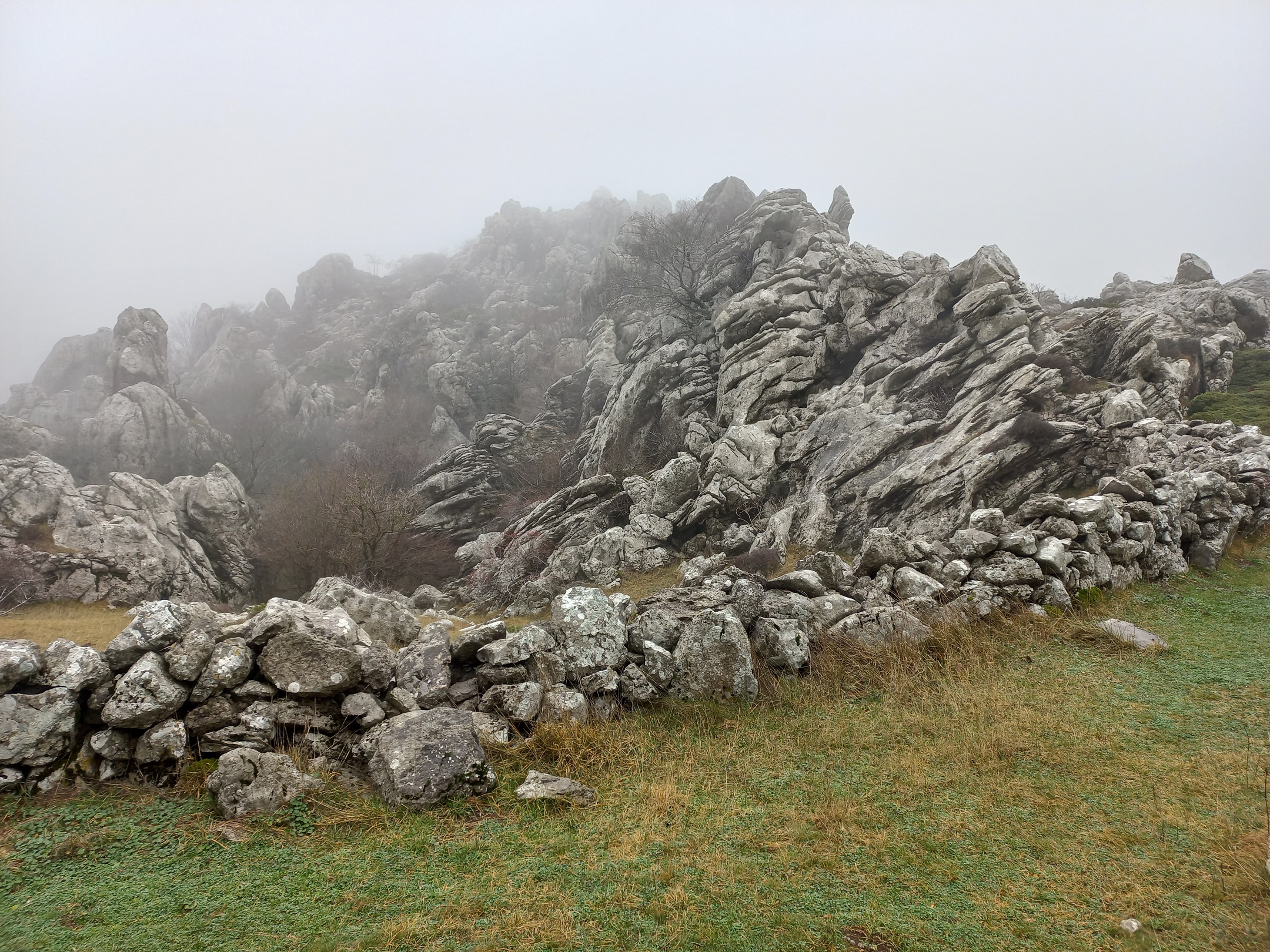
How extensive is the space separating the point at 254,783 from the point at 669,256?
55553 millimetres

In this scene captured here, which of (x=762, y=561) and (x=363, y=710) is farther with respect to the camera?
(x=762, y=561)

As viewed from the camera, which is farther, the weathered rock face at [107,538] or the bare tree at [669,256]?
the bare tree at [669,256]

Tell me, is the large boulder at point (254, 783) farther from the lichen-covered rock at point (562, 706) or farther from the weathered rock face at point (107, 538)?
the weathered rock face at point (107, 538)

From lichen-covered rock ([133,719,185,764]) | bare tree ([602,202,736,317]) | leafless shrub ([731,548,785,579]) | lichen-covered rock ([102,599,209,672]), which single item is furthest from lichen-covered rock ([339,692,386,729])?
bare tree ([602,202,736,317])

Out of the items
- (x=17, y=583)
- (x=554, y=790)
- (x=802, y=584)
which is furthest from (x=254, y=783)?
(x=17, y=583)

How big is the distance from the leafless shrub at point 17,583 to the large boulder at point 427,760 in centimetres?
2765

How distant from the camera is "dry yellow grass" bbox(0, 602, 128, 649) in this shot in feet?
51.0

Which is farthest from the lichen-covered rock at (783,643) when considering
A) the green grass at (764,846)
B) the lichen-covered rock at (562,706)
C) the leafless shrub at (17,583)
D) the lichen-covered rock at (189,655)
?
the leafless shrub at (17,583)

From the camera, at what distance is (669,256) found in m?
55.5

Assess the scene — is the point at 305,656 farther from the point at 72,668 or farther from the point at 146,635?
the point at 72,668

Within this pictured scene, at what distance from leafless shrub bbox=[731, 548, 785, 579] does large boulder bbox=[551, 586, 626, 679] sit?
39.8 feet

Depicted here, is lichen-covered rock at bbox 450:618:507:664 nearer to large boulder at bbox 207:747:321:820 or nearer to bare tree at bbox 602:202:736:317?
large boulder at bbox 207:747:321:820

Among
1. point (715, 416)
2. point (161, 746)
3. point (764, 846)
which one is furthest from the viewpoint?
point (715, 416)

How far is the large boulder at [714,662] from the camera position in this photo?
29.0 ft
